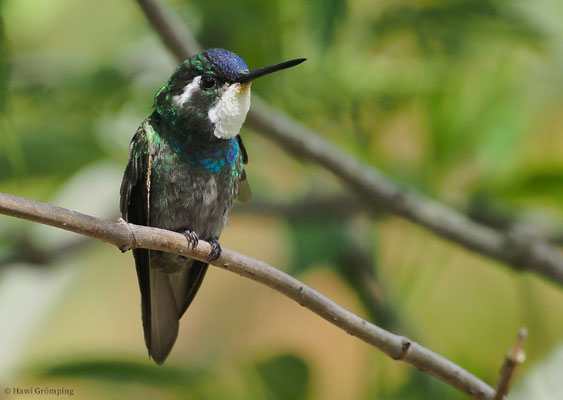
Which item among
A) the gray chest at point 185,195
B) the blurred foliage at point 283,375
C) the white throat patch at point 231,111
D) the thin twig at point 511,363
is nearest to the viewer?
the thin twig at point 511,363

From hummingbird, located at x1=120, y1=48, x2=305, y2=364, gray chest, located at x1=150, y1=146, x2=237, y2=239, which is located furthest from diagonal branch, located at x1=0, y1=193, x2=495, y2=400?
gray chest, located at x1=150, y1=146, x2=237, y2=239

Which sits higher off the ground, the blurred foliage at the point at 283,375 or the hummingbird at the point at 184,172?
the hummingbird at the point at 184,172

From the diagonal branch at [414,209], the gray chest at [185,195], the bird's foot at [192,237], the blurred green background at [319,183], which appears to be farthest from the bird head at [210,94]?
the blurred green background at [319,183]

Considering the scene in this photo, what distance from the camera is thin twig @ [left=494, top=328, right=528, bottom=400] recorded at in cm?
109

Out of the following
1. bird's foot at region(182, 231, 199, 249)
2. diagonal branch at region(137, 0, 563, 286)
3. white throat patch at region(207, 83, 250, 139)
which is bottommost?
bird's foot at region(182, 231, 199, 249)

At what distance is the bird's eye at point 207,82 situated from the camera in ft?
5.39

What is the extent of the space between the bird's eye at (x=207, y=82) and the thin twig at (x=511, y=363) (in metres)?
0.84

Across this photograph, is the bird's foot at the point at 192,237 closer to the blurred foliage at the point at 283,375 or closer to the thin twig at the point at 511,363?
the thin twig at the point at 511,363

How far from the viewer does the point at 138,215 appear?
1.76 meters

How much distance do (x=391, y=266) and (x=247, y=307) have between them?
0.70 metres

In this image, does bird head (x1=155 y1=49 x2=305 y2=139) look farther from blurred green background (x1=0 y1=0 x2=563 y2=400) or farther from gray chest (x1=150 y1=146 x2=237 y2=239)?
blurred green background (x1=0 y1=0 x2=563 y2=400)

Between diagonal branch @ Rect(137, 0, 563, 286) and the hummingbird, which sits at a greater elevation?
diagonal branch @ Rect(137, 0, 563, 286)

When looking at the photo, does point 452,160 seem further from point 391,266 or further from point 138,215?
point 138,215

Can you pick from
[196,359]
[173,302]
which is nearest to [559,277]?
[173,302]
